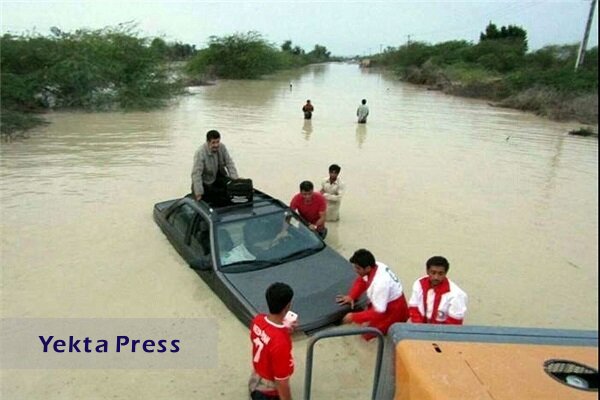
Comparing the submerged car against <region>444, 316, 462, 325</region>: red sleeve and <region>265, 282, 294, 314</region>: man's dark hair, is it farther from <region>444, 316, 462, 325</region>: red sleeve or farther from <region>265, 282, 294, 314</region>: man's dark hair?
<region>265, 282, 294, 314</region>: man's dark hair

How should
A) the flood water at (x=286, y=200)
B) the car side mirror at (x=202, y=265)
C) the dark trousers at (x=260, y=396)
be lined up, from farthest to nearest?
the car side mirror at (x=202, y=265) < the flood water at (x=286, y=200) < the dark trousers at (x=260, y=396)

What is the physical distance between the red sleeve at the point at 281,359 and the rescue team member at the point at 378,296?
1210 millimetres

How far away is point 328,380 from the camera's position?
457 cm

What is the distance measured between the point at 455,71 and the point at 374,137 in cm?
3724

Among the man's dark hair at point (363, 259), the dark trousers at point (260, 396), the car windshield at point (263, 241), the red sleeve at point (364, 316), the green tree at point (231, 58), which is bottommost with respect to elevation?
the dark trousers at point (260, 396)

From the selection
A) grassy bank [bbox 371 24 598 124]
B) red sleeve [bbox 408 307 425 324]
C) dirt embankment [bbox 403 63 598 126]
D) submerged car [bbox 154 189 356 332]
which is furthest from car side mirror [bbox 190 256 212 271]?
dirt embankment [bbox 403 63 598 126]

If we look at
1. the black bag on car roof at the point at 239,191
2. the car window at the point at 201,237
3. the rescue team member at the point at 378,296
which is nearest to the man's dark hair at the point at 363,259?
the rescue team member at the point at 378,296

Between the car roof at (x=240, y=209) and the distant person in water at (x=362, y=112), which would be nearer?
the car roof at (x=240, y=209)

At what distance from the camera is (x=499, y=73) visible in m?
49.1

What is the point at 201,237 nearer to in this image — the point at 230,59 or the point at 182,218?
the point at 182,218

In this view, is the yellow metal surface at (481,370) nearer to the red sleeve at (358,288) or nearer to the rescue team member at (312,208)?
the red sleeve at (358,288)

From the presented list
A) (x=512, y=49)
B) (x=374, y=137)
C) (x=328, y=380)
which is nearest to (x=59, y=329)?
(x=328, y=380)

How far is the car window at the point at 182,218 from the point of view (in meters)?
6.65

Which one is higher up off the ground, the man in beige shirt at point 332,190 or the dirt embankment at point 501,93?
the dirt embankment at point 501,93
